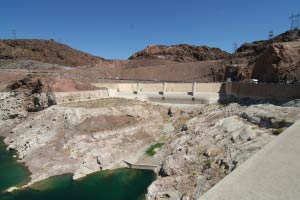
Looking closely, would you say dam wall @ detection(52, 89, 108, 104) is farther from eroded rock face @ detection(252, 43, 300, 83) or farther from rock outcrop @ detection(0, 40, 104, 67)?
rock outcrop @ detection(0, 40, 104, 67)

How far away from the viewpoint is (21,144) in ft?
141

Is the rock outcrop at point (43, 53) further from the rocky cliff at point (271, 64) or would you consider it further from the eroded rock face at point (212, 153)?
the eroded rock face at point (212, 153)

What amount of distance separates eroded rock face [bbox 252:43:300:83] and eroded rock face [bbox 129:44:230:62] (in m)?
61.6

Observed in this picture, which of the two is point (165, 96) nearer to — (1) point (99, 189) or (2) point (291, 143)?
(1) point (99, 189)

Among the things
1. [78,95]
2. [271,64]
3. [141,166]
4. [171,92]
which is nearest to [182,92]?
[171,92]

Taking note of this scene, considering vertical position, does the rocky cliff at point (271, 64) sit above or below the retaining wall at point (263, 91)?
above

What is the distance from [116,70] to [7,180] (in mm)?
72593

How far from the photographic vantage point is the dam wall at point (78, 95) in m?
52.1

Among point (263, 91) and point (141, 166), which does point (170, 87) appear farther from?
point (141, 166)

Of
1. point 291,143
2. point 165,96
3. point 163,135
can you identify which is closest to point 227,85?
point 165,96

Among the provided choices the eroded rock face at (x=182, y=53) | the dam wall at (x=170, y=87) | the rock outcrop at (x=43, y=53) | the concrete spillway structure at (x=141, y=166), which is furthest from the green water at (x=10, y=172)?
the eroded rock face at (x=182, y=53)

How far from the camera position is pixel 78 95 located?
55.8 metres

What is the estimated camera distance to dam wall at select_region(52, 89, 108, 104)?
5206 cm

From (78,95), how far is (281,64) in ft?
125
